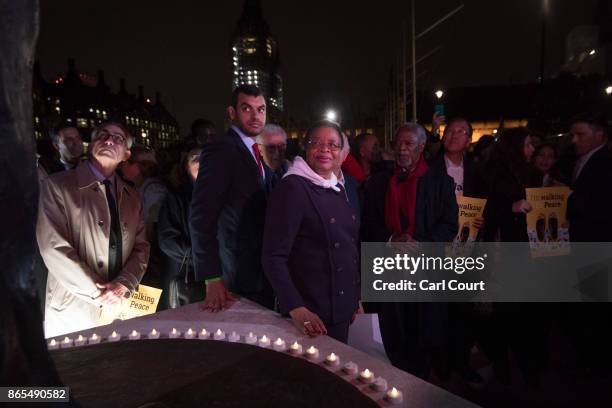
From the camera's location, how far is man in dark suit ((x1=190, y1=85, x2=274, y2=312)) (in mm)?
2766

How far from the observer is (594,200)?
407cm

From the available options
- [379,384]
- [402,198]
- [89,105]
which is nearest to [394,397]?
[379,384]

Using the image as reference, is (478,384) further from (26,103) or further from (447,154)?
(26,103)

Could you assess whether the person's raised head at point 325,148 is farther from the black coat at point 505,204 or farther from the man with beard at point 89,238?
the black coat at point 505,204

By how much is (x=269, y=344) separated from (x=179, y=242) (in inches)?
75.4

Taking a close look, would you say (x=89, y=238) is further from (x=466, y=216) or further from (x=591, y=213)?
(x=591, y=213)

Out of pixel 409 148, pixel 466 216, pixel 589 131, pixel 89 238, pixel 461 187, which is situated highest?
pixel 589 131

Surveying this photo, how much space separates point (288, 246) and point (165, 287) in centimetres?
209

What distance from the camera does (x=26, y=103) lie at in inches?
41.5

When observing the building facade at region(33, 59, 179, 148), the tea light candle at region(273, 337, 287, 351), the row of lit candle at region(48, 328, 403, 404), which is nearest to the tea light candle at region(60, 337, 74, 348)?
the row of lit candle at region(48, 328, 403, 404)

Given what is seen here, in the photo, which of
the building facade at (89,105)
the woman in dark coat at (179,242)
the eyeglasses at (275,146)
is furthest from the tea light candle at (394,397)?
the building facade at (89,105)

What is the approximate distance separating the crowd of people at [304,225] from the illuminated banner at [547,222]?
0.11 meters

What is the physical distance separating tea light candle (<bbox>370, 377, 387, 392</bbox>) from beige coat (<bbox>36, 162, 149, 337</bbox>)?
2.05 metres

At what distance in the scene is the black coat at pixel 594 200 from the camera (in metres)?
4.04
